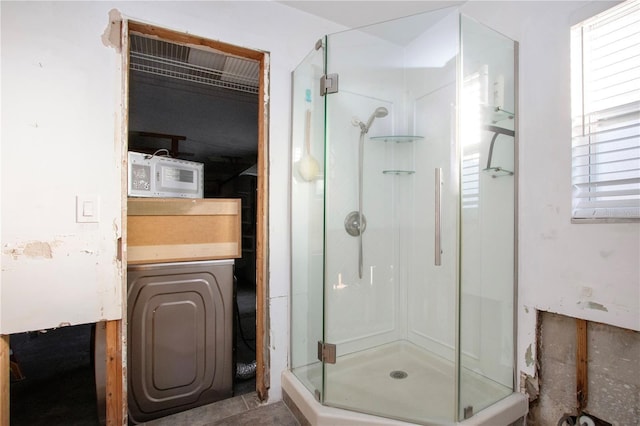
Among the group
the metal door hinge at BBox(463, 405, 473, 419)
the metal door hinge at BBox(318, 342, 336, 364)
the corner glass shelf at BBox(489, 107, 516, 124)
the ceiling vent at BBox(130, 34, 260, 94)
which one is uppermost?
the ceiling vent at BBox(130, 34, 260, 94)

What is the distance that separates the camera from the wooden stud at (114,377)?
1.53m

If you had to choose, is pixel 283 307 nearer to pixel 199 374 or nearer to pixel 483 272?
pixel 199 374

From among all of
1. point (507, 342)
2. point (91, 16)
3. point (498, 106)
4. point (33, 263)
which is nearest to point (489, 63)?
point (498, 106)

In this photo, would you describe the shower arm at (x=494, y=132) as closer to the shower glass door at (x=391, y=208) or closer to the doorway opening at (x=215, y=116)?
the shower glass door at (x=391, y=208)

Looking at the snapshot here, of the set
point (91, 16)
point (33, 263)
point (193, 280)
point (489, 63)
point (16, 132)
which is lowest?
point (193, 280)

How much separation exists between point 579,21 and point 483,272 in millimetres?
1184

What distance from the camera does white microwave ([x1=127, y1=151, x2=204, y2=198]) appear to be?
5.65 ft

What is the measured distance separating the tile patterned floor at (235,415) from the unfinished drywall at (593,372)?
1250 millimetres

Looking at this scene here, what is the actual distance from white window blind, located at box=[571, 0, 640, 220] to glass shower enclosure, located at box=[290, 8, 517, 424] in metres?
0.29

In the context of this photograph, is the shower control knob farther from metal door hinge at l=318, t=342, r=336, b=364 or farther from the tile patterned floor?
the tile patterned floor

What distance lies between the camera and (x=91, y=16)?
1468 millimetres

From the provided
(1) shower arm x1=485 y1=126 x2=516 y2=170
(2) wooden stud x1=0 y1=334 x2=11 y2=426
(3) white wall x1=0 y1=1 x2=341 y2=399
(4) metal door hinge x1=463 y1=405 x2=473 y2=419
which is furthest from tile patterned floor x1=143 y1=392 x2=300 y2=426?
(1) shower arm x1=485 y1=126 x2=516 y2=170

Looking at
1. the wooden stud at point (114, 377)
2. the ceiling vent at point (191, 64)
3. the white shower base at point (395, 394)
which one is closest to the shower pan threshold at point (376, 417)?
the white shower base at point (395, 394)

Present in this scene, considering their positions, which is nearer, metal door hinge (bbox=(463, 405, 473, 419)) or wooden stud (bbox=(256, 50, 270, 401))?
metal door hinge (bbox=(463, 405, 473, 419))
